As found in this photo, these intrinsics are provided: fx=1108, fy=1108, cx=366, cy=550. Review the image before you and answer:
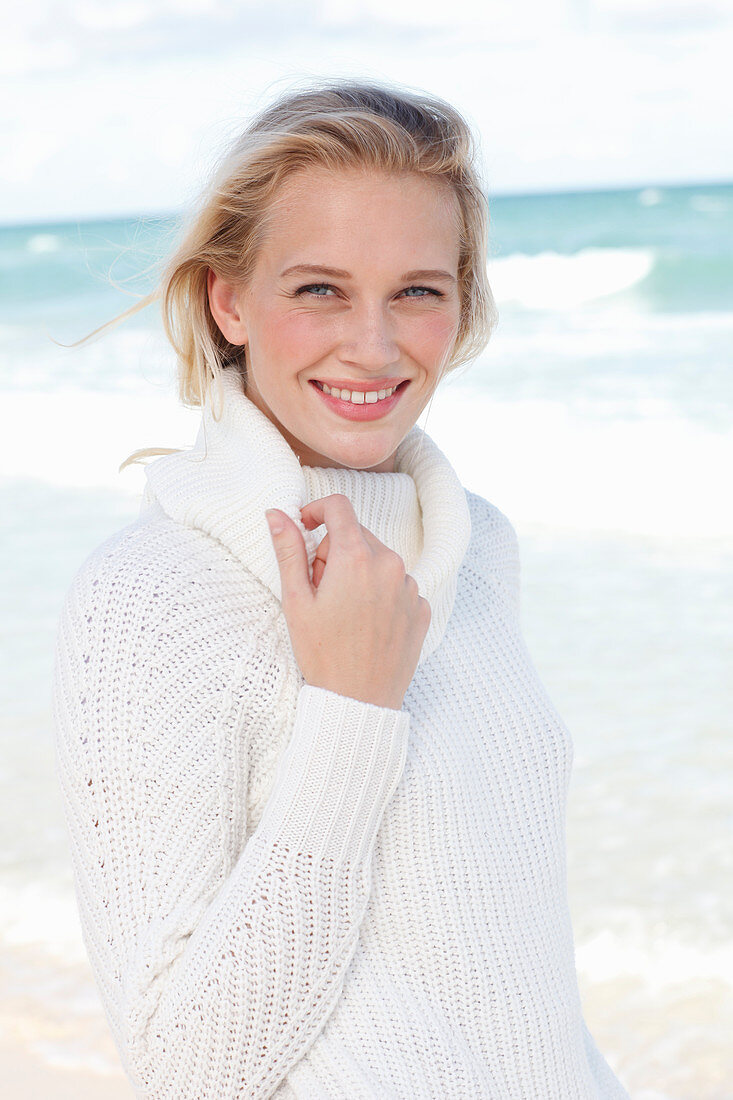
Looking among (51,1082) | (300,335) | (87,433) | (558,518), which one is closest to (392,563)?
(300,335)

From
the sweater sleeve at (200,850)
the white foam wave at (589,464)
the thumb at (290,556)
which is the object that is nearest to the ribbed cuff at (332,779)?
the sweater sleeve at (200,850)

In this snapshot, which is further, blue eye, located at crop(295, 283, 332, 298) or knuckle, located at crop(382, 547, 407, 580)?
blue eye, located at crop(295, 283, 332, 298)

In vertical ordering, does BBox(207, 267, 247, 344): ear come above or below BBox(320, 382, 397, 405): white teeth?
above

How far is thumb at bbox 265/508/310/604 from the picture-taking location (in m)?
1.35

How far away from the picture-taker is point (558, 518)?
22.6 ft

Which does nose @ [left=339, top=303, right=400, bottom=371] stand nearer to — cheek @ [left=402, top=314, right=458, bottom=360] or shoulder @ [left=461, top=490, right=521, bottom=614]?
cheek @ [left=402, top=314, right=458, bottom=360]

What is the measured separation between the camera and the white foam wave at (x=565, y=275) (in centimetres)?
1759

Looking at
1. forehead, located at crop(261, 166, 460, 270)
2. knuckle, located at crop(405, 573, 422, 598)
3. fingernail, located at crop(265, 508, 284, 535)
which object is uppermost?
forehead, located at crop(261, 166, 460, 270)

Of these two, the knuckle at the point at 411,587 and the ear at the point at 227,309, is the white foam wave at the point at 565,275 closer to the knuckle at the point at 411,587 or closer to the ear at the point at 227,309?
the ear at the point at 227,309

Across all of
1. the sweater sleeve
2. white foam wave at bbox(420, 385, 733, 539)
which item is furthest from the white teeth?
white foam wave at bbox(420, 385, 733, 539)

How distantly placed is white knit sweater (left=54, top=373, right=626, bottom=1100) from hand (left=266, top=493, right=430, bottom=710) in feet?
0.11

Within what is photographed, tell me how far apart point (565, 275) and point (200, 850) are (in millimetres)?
19807

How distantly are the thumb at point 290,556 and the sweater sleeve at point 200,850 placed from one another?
12 centimetres

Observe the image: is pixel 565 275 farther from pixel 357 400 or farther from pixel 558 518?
pixel 357 400
